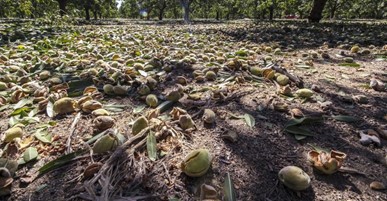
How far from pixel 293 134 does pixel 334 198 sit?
0.48 m

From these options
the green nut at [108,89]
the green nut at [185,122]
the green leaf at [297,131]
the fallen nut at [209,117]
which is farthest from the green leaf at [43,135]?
the green leaf at [297,131]

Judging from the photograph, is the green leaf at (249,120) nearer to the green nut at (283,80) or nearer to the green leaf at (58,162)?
the green nut at (283,80)

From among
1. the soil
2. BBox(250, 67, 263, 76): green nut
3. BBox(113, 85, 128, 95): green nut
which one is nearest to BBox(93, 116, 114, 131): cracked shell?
the soil

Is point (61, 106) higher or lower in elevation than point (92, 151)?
higher

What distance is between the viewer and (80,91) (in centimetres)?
229

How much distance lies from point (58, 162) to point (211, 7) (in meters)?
45.6

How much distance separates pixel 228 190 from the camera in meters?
1.20

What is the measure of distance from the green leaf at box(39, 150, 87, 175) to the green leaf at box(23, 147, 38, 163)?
0.13 m

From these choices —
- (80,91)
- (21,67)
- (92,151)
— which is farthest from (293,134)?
(21,67)

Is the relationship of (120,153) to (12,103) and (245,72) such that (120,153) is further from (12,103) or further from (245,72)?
(245,72)

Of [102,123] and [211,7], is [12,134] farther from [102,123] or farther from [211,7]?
[211,7]

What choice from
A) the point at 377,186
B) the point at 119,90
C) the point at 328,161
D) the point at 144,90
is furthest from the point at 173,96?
the point at 377,186

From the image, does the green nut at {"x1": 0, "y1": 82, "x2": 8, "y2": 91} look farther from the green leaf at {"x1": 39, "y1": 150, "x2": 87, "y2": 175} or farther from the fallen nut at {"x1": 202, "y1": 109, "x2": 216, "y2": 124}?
the fallen nut at {"x1": 202, "y1": 109, "x2": 216, "y2": 124}

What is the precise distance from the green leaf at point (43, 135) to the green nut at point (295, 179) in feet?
4.23
